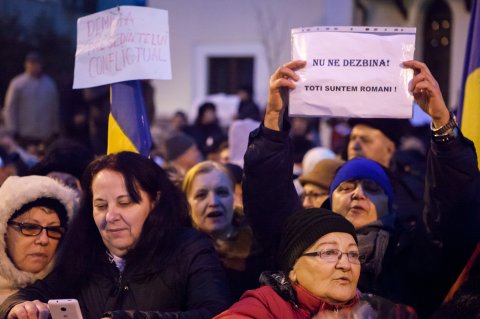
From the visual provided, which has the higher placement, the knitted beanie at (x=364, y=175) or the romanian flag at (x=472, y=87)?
the romanian flag at (x=472, y=87)

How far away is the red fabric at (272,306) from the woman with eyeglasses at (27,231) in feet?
4.49

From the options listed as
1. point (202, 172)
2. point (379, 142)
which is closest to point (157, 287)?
point (202, 172)

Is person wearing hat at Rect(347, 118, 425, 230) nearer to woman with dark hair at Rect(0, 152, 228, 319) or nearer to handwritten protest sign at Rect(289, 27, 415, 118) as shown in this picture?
handwritten protest sign at Rect(289, 27, 415, 118)

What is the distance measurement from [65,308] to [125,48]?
1.83 metres

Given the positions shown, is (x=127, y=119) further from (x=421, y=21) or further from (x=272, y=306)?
(x=421, y=21)

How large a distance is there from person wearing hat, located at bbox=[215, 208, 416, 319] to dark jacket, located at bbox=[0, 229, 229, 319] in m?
0.40

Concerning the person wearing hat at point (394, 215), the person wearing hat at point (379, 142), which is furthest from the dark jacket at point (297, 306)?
the person wearing hat at point (379, 142)

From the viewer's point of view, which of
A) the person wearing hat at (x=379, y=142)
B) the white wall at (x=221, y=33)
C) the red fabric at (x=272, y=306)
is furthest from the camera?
the white wall at (x=221, y=33)

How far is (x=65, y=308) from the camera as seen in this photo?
12.3 feet

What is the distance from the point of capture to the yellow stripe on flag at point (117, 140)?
539cm

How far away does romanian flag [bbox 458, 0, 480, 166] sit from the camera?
514 cm

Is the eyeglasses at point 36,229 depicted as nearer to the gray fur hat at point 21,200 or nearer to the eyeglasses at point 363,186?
the gray fur hat at point 21,200

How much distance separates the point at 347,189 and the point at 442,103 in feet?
2.99

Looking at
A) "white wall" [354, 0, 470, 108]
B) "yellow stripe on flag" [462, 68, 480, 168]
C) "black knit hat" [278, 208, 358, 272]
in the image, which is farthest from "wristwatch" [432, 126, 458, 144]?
"white wall" [354, 0, 470, 108]
